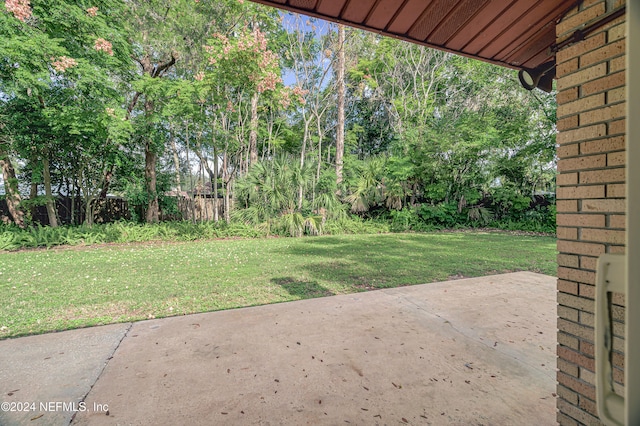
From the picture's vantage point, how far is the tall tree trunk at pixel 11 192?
9023 millimetres

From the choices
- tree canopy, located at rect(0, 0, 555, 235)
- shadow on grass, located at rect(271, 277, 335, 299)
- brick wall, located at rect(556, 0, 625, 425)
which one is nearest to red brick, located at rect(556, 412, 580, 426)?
brick wall, located at rect(556, 0, 625, 425)

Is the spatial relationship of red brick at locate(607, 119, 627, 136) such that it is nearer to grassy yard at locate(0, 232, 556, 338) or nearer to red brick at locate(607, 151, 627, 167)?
red brick at locate(607, 151, 627, 167)

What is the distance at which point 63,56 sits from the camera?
6.84 metres

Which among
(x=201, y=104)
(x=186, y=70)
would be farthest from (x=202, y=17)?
(x=201, y=104)

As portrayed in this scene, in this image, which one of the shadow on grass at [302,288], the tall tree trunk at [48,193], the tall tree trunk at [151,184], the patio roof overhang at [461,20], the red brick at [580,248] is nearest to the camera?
the red brick at [580,248]

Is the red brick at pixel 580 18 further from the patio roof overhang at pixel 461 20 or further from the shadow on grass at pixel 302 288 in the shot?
the shadow on grass at pixel 302 288

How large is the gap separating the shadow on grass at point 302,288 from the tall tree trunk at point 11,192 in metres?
9.94

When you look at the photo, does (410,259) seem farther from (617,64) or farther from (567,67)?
(617,64)

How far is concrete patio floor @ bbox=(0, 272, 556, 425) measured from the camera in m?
1.63

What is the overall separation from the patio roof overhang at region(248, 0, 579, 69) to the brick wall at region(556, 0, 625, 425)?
0.34 metres

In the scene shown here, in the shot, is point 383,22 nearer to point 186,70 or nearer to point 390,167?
point 390,167

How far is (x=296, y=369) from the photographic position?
2059mm

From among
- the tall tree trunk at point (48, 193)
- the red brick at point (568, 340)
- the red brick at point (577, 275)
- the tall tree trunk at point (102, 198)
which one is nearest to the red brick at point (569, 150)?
the red brick at point (577, 275)

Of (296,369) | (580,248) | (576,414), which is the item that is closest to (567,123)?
(580,248)
